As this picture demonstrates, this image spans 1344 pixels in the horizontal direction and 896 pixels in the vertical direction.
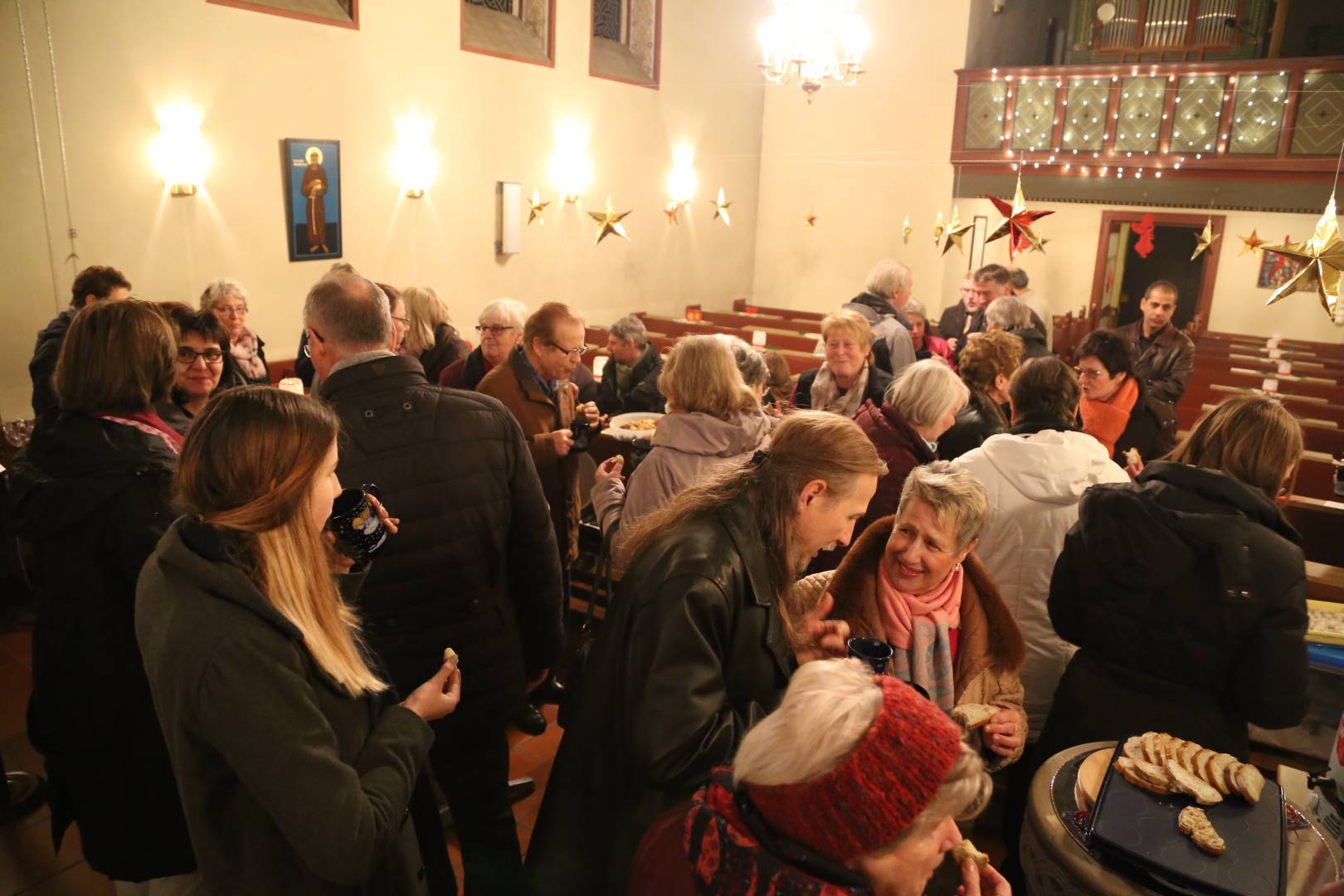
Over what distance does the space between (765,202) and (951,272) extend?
3.02 meters

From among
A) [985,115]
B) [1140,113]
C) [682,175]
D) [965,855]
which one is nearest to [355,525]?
[965,855]

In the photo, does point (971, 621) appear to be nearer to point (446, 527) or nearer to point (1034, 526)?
point (1034, 526)

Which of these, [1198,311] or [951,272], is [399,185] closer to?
[951,272]

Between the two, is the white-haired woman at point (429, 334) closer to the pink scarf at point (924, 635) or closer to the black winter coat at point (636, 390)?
the black winter coat at point (636, 390)

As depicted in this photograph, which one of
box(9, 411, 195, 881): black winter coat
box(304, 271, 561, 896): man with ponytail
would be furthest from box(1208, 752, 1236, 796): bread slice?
box(9, 411, 195, 881): black winter coat

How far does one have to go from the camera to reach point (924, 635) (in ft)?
7.23

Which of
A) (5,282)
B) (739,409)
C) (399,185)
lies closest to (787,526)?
(739,409)

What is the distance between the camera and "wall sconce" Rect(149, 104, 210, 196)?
22.6 feet

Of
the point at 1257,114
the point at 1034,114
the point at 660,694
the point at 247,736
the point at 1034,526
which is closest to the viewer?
the point at 247,736

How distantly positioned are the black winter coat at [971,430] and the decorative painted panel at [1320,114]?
910 centimetres

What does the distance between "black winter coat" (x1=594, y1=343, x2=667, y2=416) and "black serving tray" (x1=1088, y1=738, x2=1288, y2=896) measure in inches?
149

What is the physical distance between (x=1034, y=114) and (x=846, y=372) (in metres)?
9.02

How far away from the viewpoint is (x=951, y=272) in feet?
42.8

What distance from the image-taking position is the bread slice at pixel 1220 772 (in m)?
1.91
